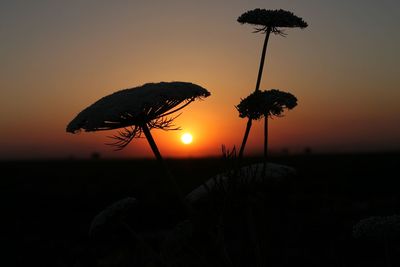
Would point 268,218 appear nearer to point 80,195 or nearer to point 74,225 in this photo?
point 74,225

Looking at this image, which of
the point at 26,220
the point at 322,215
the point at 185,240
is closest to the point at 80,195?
the point at 26,220

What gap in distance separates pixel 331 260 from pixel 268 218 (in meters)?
5.57

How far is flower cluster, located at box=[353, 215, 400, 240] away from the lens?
432 centimetres

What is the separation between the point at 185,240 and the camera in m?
5.11

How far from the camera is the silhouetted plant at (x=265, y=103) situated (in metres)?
5.10

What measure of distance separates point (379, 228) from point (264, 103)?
5.44 ft

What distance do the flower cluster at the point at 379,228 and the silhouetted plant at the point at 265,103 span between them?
1.20 meters

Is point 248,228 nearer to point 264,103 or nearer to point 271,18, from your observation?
point 264,103

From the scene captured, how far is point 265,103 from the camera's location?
5.09 metres

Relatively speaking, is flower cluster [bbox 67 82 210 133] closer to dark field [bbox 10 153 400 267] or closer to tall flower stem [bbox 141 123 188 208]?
tall flower stem [bbox 141 123 188 208]

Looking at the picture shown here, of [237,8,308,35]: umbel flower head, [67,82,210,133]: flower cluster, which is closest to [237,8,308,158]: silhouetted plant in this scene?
[237,8,308,35]: umbel flower head

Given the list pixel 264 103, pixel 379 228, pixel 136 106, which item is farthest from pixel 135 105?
pixel 379 228

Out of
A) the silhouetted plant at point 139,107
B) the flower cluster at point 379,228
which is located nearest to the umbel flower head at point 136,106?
the silhouetted plant at point 139,107

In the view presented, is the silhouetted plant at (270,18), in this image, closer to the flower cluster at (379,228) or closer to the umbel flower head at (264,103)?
the umbel flower head at (264,103)
